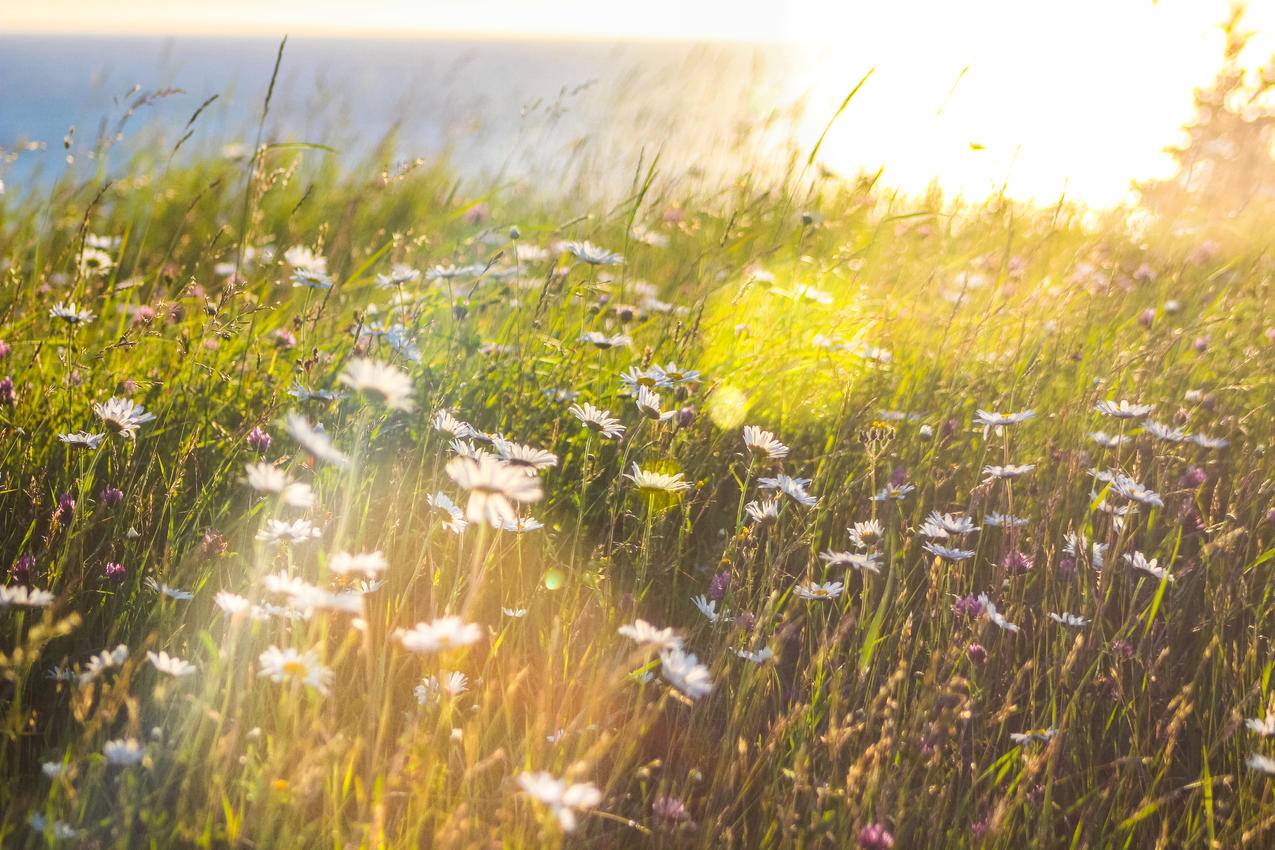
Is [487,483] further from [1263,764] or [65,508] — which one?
[1263,764]

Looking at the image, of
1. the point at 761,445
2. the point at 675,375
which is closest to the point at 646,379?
the point at 675,375

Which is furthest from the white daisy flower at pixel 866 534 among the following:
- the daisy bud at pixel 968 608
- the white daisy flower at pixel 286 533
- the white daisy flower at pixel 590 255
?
the white daisy flower at pixel 286 533

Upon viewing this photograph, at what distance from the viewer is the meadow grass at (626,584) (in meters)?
1.12

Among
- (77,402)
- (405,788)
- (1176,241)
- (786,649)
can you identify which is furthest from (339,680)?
(1176,241)

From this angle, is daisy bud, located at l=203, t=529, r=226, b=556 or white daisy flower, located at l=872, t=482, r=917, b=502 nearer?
daisy bud, located at l=203, t=529, r=226, b=556

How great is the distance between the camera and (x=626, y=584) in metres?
1.75

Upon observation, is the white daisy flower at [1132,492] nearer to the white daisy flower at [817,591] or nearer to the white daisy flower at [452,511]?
the white daisy flower at [817,591]

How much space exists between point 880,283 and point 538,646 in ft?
7.28

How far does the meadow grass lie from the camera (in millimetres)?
1118

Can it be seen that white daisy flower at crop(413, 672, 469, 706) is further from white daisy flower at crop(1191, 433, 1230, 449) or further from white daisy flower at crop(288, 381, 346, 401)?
white daisy flower at crop(1191, 433, 1230, 449)

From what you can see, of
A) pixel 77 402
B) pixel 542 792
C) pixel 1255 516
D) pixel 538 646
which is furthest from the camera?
pixel 1255 516

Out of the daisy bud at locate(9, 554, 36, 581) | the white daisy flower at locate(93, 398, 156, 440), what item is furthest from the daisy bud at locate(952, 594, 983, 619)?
the daisy bud at locate(9, 554, 36, 581)

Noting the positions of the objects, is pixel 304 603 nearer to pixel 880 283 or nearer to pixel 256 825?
pixel 256 825

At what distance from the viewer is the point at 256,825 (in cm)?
104
